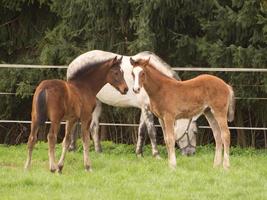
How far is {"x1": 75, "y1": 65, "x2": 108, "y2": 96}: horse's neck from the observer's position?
1068 centimetres

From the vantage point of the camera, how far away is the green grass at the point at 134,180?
808 cm

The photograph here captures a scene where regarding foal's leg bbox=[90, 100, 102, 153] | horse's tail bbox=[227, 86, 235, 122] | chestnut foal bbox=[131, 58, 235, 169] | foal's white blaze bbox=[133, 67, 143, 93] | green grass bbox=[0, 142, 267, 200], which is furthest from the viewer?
foal's leg bbox=[90, 100, 102, 153]

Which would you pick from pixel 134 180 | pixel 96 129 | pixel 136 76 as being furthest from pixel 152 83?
pixel 96 129

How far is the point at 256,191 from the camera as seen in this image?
838 cm

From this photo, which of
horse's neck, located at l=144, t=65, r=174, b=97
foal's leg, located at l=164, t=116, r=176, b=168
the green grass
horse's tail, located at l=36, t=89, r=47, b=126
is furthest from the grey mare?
horse's tail, located at l=36, t=89, r=47, b=126

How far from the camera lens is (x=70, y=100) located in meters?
10.1

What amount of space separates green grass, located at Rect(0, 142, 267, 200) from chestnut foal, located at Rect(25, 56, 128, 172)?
46 cm

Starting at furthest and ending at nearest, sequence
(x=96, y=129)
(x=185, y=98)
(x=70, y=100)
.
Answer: (x=96, y=129)
(x=185, y=98)
(x=70, y=100)

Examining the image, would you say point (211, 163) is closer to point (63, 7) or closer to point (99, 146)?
point (99, 146)

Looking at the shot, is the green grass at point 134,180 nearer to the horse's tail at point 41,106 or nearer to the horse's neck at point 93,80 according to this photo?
the horse's tail at point 41,106

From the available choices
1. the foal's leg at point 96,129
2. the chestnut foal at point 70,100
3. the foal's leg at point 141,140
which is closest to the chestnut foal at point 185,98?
the chestnut foal at point 70,100

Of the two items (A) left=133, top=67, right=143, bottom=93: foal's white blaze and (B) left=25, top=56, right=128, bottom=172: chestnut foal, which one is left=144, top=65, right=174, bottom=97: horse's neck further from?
(B) left=25, top=56, right=128, bottom=172: chestnut foal

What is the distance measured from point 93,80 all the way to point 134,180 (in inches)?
91.0

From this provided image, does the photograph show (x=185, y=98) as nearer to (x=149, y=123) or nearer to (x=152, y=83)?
(x=152, y=83)
